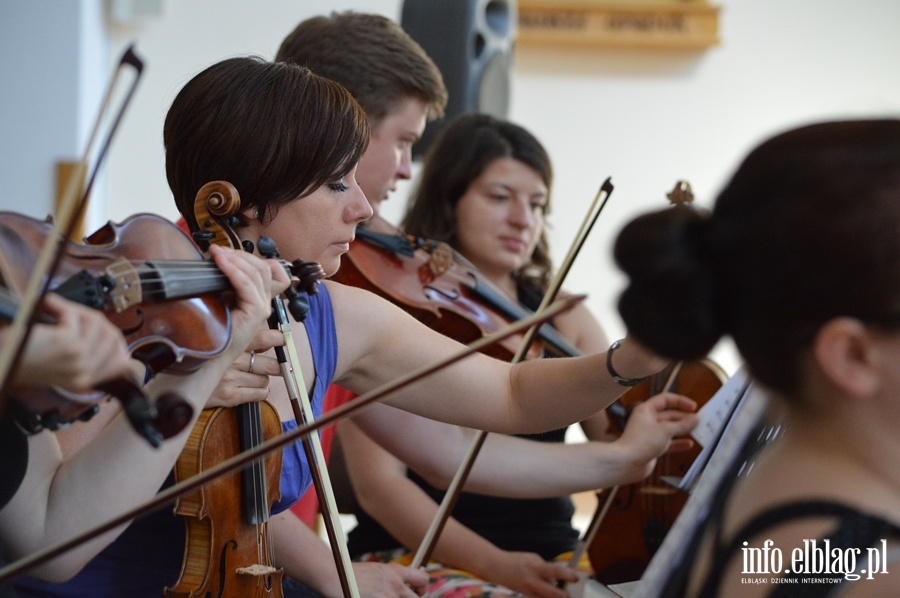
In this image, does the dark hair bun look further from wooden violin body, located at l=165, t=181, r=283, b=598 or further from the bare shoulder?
the bare shoulder

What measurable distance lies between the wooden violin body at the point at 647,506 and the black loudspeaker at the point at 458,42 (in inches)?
37.4

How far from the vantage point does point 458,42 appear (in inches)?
94.0

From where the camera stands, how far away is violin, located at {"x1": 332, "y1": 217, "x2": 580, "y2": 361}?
5.36ft

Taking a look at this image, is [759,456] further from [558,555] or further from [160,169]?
[160,169]

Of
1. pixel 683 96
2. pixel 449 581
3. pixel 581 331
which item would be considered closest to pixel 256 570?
pixel 449 581

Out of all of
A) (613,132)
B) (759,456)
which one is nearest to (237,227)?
(759,456)

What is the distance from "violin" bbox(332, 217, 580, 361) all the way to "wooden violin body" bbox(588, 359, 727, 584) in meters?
0.22

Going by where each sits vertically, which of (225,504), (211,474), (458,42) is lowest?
(225,504)

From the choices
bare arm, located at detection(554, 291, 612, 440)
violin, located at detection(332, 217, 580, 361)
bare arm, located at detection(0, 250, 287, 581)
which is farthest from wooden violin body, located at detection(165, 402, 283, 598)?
bare arm, located at detection(554, 291, 612, 440)

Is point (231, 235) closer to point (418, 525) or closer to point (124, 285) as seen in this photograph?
point (124, 285)

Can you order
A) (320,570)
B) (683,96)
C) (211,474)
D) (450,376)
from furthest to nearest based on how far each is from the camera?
1. (683,96)
2. (320,570)
3. (450,376)
4. (211,474)

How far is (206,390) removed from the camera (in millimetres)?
830

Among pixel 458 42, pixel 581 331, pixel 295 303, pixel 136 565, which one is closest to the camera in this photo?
pixel 295 303

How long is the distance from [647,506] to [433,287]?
50cm
